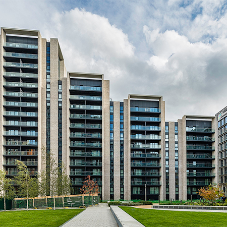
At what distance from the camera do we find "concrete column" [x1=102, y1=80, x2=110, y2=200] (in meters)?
55.5

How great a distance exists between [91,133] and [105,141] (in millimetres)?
3778

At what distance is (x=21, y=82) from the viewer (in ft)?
181

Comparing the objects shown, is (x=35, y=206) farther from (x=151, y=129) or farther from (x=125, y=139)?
(x=151, y=129)

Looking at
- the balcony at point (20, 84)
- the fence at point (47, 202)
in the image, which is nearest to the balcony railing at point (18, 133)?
the balcony at point (20, 84)

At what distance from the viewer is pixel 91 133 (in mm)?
56469

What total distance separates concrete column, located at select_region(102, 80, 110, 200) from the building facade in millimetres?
21

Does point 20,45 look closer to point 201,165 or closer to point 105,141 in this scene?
point 105,141

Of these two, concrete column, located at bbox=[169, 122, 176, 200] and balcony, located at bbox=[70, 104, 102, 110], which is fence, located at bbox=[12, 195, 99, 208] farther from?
concrete column, located at bbox=[169, 122, 176, 200]

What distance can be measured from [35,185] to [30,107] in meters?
21.2

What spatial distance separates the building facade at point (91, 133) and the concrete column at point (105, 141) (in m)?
0.02

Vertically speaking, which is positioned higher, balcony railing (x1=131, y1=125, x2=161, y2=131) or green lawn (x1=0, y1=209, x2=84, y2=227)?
balcony railing (x1=131, y1=125, x2=161, y2=131)

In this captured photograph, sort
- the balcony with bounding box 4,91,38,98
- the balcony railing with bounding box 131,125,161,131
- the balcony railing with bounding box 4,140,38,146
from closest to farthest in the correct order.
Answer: the balcony railing with bounding box 4,140,38,146 < the balcony with bounding box 4,91,38,98 < the balcony railing with bounding box 131,125,161,131

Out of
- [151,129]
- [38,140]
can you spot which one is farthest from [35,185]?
[151,129]

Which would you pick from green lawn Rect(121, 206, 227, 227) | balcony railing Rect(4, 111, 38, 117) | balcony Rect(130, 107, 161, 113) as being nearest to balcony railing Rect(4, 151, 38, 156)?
balcony railing Rect(4, 111, 38, 117)
